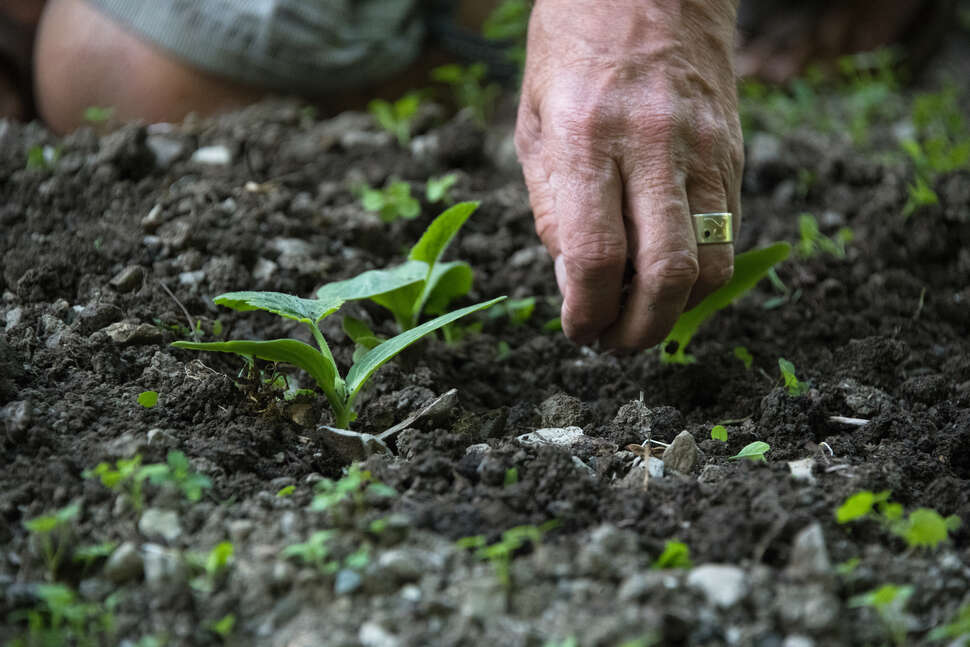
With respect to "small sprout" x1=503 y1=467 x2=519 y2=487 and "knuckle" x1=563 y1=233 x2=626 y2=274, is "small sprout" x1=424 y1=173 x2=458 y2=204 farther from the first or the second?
"small sprout" x1=503 y1=467 x2=519 y2=487

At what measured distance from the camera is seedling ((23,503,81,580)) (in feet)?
3.11

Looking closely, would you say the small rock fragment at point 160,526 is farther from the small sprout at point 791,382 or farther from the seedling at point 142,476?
the small sprout at point 791,382

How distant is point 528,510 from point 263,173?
47.7 inches

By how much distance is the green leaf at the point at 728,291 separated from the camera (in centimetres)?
154

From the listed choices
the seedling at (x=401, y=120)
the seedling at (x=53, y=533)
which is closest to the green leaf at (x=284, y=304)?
the seedling at (x=53, y=533)

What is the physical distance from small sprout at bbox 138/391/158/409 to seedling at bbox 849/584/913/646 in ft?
3.01

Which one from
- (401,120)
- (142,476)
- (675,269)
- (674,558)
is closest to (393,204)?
(401,120)

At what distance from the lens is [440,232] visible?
5.01 ft

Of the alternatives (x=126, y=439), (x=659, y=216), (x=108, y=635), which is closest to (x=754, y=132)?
(x=659, y=216)

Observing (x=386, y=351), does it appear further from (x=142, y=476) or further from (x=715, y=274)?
(x=715, y=274)

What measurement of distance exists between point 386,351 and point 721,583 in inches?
22.2

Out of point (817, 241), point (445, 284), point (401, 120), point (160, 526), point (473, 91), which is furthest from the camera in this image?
point (473, 91)

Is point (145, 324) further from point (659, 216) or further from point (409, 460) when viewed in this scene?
point (659, 216)

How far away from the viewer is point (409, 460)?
3.95 ft
